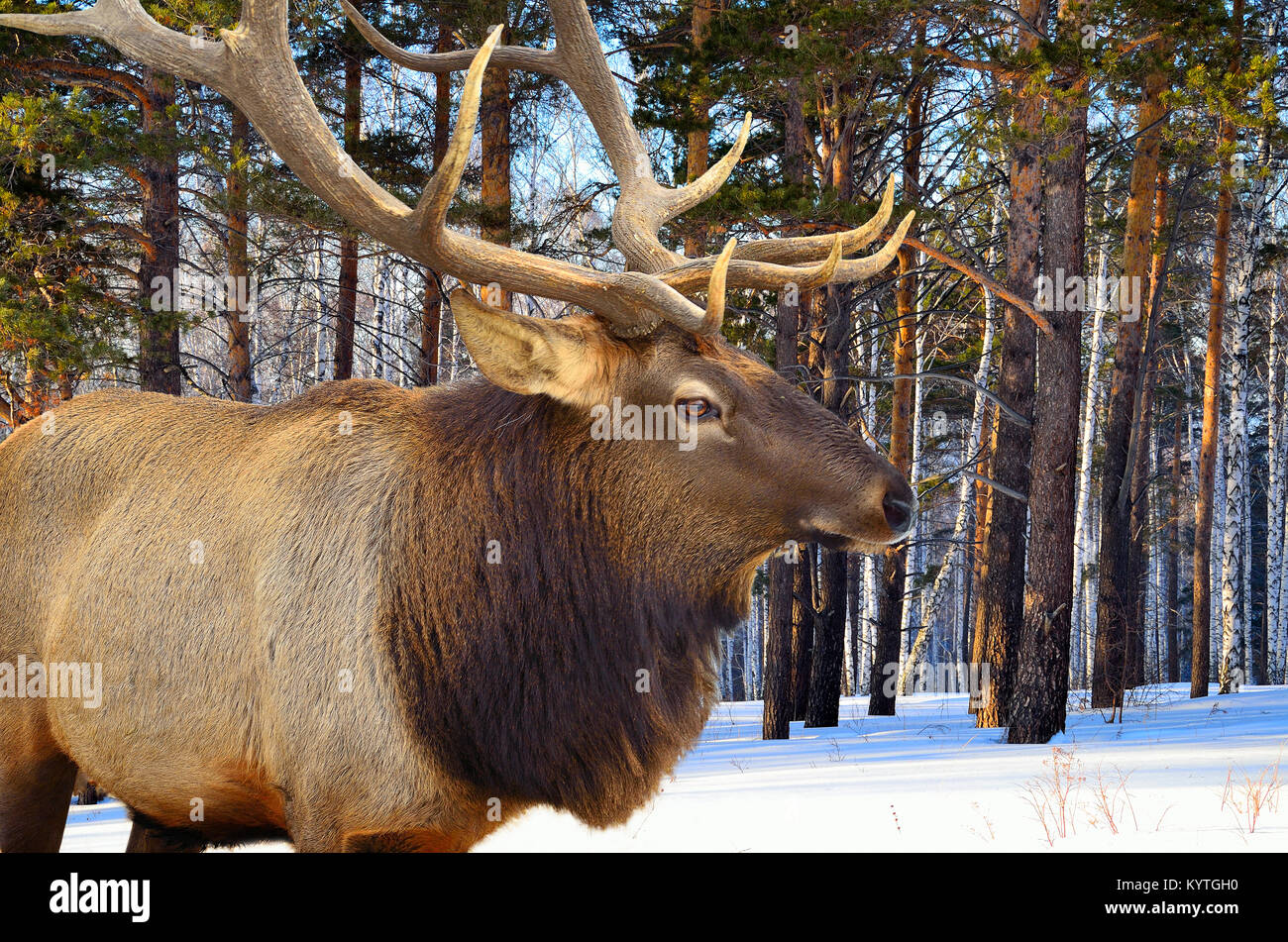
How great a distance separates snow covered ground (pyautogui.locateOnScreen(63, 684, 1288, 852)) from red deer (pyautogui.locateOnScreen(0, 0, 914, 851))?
1.87 ft

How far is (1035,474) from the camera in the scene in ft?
30.0

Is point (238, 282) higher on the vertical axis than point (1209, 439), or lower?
higher

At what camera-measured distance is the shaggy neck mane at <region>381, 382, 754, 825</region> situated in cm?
295

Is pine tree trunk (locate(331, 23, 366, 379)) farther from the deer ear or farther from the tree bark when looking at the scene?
the deer ear

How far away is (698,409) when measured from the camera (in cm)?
319

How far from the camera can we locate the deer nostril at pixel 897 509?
9.78 ft

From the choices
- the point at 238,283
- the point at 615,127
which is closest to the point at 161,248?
the point at 238,283

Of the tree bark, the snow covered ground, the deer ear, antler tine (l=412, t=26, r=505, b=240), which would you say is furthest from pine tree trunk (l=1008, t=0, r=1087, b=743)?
the tree bark

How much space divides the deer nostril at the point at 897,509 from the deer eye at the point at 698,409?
567mm

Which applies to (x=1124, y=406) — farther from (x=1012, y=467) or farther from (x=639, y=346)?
(x=639, y=346)

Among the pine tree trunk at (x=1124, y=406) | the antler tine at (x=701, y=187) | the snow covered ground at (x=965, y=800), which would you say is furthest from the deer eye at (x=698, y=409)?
the pine tree trunk at (x=1124, y=406)

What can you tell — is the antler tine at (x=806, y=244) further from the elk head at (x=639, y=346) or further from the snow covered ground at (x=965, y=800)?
the snow covered ground at (x=965, y=800)

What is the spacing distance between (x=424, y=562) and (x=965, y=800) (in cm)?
365

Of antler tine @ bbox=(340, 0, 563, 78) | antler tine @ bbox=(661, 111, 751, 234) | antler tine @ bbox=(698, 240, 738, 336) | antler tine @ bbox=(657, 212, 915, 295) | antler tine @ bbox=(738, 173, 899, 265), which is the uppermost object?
antler tine @ bbox=(340, 0, 563, 78)
